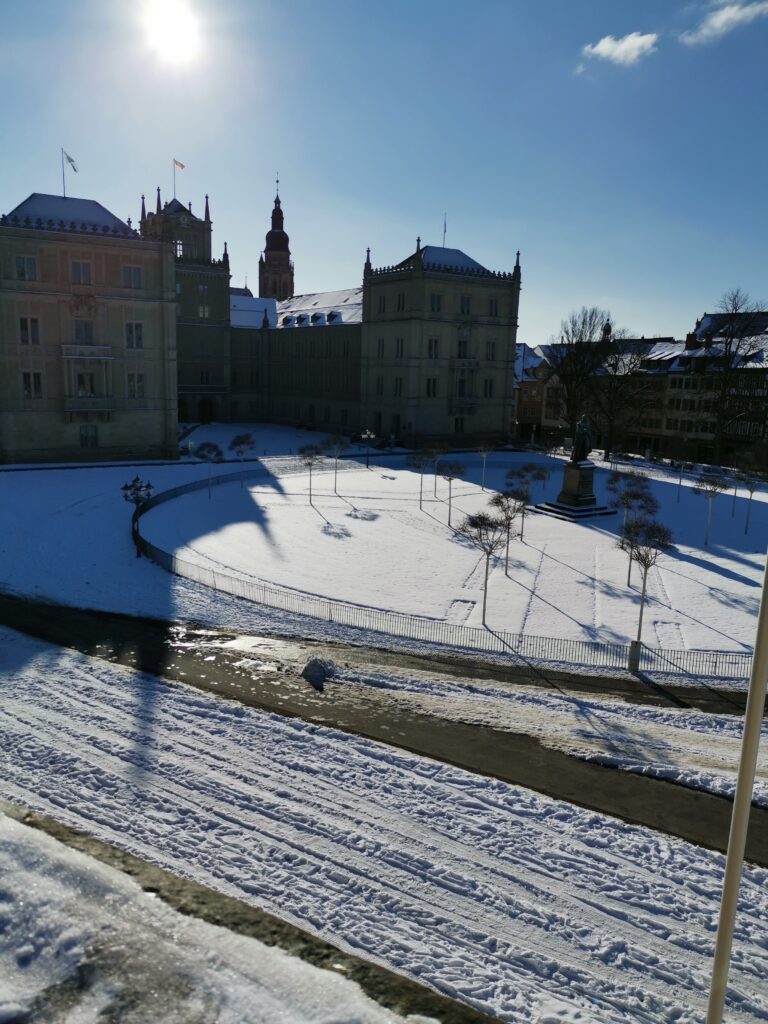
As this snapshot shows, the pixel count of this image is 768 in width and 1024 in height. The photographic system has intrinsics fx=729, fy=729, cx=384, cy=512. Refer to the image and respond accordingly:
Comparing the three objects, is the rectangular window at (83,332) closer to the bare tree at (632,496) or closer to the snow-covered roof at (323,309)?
the snow-covered roof at (323,309)

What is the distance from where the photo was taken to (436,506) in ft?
149

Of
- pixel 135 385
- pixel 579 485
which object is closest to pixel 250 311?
pixel 135 385

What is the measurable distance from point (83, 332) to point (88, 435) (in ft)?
25.1

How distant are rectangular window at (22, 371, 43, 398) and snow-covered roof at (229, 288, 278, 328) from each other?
37.3 m

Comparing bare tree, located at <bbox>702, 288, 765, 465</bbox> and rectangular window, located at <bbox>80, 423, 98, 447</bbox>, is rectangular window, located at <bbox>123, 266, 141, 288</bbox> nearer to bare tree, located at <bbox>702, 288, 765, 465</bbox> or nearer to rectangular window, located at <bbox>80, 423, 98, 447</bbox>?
rectangular window, located at <bbox>80, 423, 98, 447</bbox>

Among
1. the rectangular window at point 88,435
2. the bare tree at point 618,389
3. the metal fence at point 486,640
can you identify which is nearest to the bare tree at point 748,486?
the bare tree at point 618,389

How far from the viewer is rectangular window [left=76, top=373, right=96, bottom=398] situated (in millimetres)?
54656

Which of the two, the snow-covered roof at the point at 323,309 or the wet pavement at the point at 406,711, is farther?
the snow-covered roof at the point at 323,309

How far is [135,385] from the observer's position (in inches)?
2237

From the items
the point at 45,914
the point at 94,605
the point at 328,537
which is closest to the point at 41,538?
the point at 94,605

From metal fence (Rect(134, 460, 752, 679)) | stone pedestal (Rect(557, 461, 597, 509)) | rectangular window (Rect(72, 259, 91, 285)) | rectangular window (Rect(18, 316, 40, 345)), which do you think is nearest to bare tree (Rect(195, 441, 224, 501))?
rectangular window (Rect(18, 316, 40, 345))

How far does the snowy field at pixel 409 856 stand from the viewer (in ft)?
36.5

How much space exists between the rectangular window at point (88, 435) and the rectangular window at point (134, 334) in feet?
22.3

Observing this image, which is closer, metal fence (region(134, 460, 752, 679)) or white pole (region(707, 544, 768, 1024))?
white pole (region(707, 544, 768, 1024))
